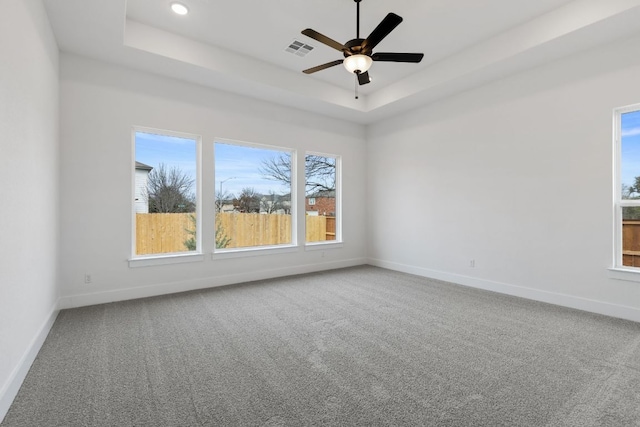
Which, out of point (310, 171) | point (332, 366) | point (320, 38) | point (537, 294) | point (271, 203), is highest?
point (320, 38)

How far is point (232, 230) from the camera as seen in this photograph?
5043 millimetres

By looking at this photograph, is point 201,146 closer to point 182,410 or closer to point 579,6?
point 182,410

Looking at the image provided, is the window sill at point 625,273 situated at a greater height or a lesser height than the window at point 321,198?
lesser

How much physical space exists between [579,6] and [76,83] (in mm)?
5688

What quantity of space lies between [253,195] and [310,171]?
4.21 feet

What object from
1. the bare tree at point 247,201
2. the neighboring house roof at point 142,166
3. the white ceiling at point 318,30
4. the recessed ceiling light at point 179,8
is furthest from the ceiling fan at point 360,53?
the neighboring house roof at point 142,166

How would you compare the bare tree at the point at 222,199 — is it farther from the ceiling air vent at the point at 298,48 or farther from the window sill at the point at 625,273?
the window sill at the point at 625,273

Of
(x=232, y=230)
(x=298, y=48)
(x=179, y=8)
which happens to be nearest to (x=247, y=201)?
(x=232, y=230)

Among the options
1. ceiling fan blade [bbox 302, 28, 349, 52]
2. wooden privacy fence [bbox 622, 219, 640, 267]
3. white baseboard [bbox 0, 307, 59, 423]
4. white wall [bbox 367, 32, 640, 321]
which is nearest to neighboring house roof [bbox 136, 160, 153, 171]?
white baseboard [bbox 0, 307, 59, 423]

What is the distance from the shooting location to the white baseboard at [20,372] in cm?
181

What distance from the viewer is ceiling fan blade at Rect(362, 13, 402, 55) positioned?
249 cm

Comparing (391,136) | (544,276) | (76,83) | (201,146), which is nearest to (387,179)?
(391,136)

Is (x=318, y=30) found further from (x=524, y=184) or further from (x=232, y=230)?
(x=524, y=184)

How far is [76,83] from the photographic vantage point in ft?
12.1
